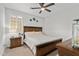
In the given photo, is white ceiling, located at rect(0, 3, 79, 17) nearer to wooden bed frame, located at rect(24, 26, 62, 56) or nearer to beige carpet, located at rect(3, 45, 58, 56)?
wooden bed frame, located at rect(24, 26, 62, 56)

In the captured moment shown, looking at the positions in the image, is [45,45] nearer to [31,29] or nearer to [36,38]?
[36,38]

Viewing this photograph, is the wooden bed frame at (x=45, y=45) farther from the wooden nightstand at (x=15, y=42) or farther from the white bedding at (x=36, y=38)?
the wooden nightstand at (x=15, y=42)

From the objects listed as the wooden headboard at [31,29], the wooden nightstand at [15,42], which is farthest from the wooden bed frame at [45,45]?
the wooden nightstand at [15,42]

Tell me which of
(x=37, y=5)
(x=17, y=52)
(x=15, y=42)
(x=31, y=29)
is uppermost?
(x=37, y=5)

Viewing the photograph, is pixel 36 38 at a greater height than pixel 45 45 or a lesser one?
greater

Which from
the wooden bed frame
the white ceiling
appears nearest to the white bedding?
the wooden bed frame

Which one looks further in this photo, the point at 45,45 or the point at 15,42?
the point at 45,45

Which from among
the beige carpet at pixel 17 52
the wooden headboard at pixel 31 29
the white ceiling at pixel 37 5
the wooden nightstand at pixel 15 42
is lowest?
the beige carpet at pixel 17 52

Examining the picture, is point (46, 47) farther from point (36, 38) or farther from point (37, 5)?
point (37, 5)

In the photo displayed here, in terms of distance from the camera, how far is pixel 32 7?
41.3 inches

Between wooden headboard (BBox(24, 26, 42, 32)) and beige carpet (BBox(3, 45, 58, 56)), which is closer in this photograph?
beige carpet (BBox(3, 45, 58, 56))

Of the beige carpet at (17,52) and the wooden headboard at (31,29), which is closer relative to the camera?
the beige carpet at (17,52)

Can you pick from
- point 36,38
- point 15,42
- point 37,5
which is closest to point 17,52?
point 15,42

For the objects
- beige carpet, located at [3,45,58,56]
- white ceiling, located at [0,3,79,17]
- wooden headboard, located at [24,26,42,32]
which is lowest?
beige carpet, located at [3,45,58,56]
